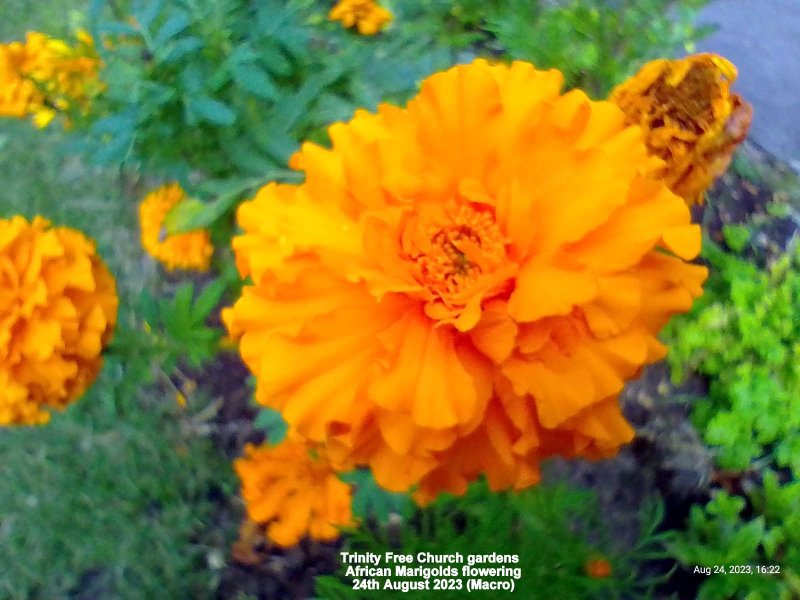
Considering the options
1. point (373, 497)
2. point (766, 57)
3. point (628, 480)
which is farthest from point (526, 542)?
point (766, 57)

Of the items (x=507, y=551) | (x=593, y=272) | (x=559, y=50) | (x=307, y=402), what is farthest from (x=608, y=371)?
(x=559, y=50)

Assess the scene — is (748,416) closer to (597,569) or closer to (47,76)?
(597,569)

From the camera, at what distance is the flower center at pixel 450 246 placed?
720 millimetres

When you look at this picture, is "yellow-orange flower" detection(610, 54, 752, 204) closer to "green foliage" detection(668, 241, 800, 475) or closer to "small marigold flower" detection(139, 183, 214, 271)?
"green foliage" detection(668, 241, 800, 475)

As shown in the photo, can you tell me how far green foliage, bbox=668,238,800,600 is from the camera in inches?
52.4

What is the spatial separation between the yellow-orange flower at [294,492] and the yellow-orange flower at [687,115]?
790mm

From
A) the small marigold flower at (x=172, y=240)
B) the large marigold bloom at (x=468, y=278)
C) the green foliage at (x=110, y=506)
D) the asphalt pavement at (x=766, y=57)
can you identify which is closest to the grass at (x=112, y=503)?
the green foliage at (x=110, y=506)

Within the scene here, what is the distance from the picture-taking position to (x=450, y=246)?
734 mm

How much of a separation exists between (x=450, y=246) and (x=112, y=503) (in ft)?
4.20

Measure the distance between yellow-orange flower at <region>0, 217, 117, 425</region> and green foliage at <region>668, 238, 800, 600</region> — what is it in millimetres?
1166

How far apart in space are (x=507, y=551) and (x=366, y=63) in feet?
2.99

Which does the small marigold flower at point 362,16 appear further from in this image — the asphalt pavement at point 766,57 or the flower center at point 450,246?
the asphalt pavement at point 766,57

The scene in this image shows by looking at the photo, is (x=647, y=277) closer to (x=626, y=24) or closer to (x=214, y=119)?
(x=214, y=119)

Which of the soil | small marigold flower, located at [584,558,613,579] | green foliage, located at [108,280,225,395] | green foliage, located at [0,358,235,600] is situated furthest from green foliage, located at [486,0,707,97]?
green foliage, located at [0,358,235,600]
